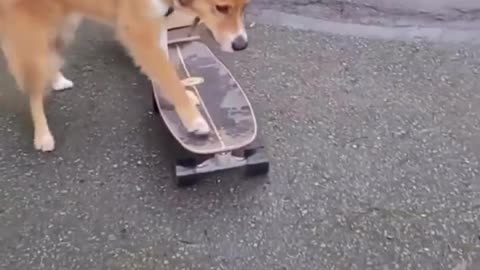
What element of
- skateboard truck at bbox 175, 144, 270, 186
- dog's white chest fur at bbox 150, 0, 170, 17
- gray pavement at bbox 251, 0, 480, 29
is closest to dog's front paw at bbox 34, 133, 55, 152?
skateboard truck at bbox 175, 144, 270, 186

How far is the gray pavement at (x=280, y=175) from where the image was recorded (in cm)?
184

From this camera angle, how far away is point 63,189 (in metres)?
2.03

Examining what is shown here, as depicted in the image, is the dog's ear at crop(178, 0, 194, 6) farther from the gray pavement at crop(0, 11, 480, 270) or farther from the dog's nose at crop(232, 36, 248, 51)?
the gray pavement at crop(0, 11, 480, 270)

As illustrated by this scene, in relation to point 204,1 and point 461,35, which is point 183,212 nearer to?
point 204,1

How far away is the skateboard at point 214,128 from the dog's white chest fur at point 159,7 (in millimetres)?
276

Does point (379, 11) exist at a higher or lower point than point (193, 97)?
lower

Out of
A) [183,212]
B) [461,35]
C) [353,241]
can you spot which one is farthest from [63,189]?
[461,35]

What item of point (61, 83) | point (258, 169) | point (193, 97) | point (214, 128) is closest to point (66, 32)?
point (61, 83)

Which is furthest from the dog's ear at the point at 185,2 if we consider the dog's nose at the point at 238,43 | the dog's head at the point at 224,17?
the dog's nose at the point at 238,43

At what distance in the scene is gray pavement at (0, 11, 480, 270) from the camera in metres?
1.84

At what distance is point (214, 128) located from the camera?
204 cm

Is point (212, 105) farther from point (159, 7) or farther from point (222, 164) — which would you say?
point (159, 7)

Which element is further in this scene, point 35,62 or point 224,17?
point 35,62

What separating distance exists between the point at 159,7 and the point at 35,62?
1.27ft
